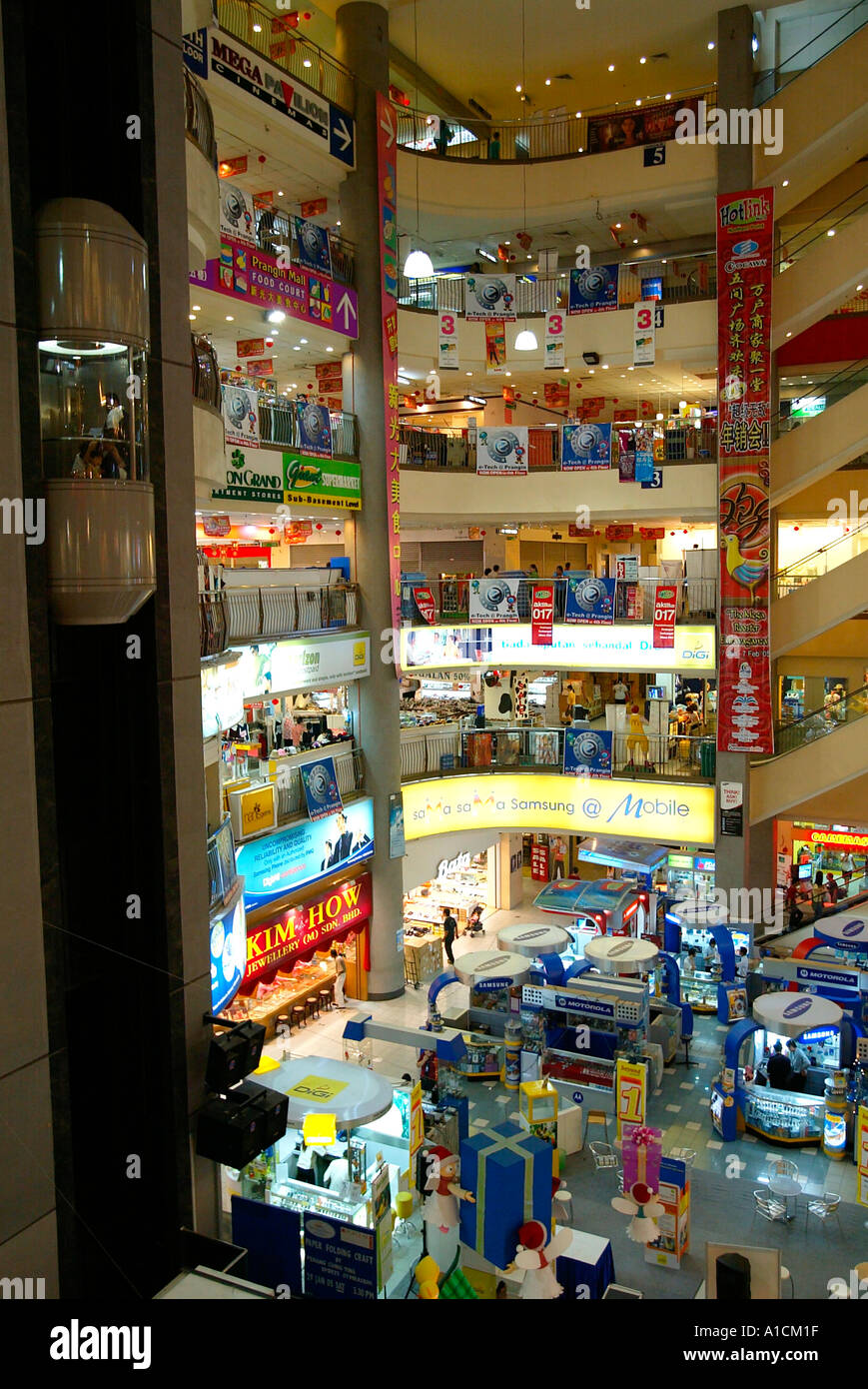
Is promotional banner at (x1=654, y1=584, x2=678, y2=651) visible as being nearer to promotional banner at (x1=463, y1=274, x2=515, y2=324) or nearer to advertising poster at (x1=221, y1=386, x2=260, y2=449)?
promotional banner at (x1=463, y1=274, x2=515, y2=324)

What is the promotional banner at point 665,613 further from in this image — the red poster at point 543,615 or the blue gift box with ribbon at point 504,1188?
the blue gift box with ribbon at point 504,1188

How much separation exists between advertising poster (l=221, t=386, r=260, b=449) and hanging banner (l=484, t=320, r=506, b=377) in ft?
18.7

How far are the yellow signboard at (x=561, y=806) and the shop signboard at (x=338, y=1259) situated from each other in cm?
1083

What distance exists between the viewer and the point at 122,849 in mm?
5918

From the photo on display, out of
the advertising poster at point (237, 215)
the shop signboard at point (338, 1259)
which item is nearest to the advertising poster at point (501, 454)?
the advertising poster at point (237, 215)

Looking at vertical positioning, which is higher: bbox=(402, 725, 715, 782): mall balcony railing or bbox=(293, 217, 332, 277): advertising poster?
bbox=(293, 217, 332, 277): advertising poster

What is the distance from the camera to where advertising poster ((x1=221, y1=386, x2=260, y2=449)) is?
12844 mm

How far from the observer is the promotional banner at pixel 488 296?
55.1ft

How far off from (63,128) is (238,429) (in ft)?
24.9

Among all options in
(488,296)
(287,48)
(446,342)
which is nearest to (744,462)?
(488,296)

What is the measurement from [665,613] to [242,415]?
8.45 metres

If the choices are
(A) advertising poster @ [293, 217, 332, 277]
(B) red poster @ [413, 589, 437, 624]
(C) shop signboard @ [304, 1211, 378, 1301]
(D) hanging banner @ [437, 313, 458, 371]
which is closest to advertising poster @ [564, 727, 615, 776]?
(B) red poster @ [413, 589, 437, 624]

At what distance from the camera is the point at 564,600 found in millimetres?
18703

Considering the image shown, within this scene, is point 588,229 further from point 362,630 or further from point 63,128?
point 63,128
